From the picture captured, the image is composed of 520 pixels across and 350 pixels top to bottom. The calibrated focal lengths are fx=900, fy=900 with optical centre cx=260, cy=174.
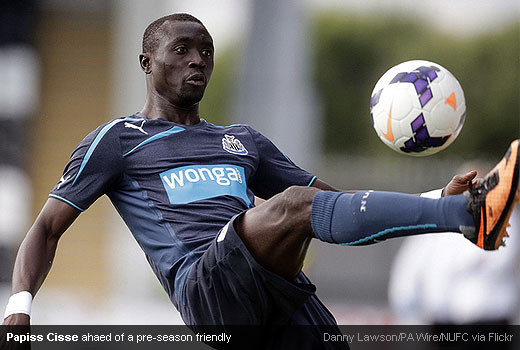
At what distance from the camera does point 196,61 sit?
4.68 meters

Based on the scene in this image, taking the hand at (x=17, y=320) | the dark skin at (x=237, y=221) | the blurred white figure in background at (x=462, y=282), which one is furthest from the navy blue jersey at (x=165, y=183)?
the blurred white figure in background at (x=462, y=282)

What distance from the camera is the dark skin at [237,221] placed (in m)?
3.84

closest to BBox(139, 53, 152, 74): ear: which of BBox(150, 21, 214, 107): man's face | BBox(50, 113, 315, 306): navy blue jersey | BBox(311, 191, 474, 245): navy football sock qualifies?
BBox(150, 21, 214, 107): man's face

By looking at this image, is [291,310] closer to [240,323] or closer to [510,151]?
[240,323]

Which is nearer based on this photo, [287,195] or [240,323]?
[287,195]

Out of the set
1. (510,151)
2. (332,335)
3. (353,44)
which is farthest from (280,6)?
(353,44)

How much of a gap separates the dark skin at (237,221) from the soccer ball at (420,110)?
0.26 meters

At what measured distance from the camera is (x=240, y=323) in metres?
4.18

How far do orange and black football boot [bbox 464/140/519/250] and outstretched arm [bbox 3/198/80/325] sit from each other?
6.35 ft

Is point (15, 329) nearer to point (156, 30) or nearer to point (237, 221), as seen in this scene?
point (237, 221)

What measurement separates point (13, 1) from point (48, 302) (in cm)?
487

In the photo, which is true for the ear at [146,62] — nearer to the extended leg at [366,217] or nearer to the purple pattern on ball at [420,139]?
the extended leg at [366,217]

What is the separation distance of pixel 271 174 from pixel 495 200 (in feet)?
5.67

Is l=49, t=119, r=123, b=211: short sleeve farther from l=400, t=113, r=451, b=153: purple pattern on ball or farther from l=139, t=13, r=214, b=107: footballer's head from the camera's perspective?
l=400, t=113, r=451, b=153: purple pattern on ball
